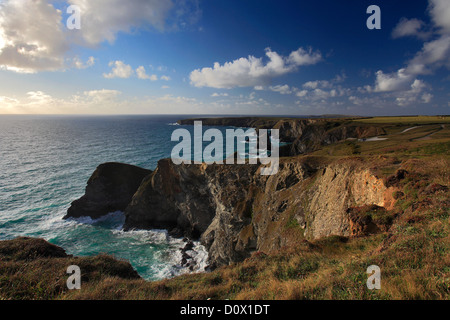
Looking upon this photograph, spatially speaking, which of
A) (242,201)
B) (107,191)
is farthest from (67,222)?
(242,201)

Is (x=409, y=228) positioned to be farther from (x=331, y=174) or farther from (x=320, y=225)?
(x=331, y=174)

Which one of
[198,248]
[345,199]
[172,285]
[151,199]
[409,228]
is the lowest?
[198,248]

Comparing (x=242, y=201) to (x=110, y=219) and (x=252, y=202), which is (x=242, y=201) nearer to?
(x=252, y=202)

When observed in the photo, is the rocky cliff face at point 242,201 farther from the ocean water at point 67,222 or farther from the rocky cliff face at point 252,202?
the ocean water at point 67,222

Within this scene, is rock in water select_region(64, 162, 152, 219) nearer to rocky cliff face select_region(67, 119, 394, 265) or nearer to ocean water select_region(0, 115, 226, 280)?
rocky cliff face select_region(67, 119, 394, 265)

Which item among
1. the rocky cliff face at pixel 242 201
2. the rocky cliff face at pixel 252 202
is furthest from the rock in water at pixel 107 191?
the rocky cliff face at pixel 252 202
